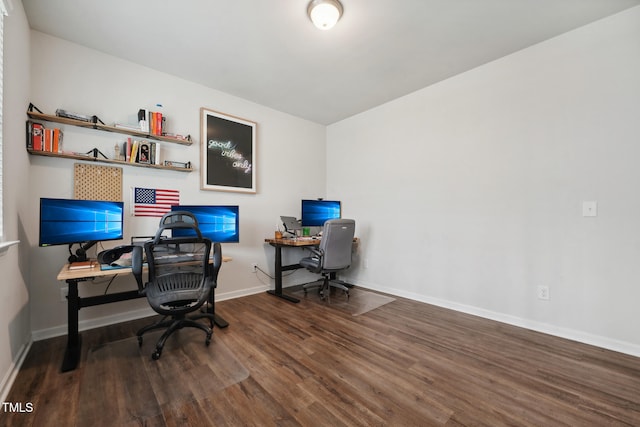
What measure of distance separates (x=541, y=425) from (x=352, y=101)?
3.76 meters

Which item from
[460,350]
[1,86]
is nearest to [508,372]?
[460,350]

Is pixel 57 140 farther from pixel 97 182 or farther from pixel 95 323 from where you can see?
pixel 95 323

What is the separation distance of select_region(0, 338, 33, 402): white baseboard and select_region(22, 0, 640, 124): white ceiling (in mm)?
2695

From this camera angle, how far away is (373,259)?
400cm

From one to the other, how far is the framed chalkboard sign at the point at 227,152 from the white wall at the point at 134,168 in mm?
93

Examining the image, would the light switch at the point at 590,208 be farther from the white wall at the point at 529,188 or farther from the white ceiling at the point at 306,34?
the white ceiling at the point at 306,34

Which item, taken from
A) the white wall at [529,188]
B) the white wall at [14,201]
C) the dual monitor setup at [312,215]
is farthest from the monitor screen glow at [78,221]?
the white wall at [529,188]

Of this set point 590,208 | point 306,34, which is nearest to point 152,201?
point 306,34

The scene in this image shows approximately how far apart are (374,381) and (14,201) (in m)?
2.85

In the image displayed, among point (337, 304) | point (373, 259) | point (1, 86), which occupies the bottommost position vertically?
point (337, 304)

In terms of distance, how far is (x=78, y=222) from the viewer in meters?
2.09

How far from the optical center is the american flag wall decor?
109 inches

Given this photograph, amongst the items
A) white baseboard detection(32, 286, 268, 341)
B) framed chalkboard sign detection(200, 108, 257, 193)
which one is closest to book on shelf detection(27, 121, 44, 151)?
framed chalkboard sign detection(200, 108, 257, 193)

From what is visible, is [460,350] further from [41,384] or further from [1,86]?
[1,86]
